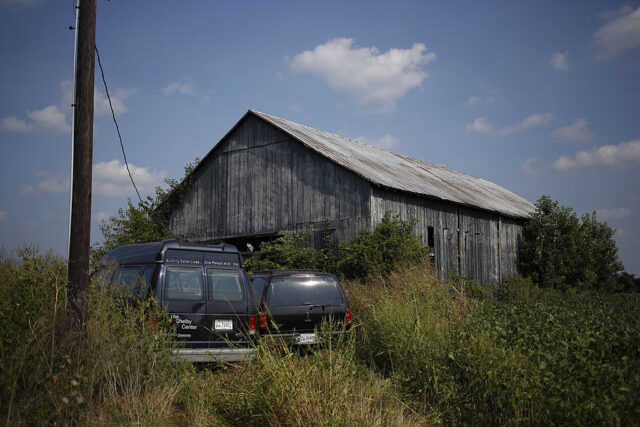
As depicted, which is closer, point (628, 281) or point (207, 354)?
point (207, 354)

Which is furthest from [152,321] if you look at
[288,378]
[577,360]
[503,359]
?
[577,360]

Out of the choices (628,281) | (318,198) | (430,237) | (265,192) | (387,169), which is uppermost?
(387,169)

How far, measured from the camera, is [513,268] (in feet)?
81.3

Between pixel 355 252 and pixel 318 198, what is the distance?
2911mm

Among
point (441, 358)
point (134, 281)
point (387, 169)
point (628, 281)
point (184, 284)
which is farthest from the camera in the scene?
point (628, 281)

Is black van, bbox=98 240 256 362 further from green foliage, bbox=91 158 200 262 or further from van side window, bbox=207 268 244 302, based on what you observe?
green foliage, bbox=91 158 200 262

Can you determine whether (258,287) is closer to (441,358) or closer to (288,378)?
(441,358)

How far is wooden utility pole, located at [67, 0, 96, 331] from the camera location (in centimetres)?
628

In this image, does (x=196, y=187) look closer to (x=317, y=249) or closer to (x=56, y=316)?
(x=317, y=249)

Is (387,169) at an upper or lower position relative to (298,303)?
upper

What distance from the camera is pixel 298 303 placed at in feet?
28.6

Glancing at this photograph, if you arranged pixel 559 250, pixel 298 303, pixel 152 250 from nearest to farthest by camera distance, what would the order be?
pixel 152 250 < pixel 298 303 < pixel 559 250

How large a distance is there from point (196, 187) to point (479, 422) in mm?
17984

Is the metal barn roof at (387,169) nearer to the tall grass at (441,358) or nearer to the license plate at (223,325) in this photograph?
the tall grass at (441,358)
